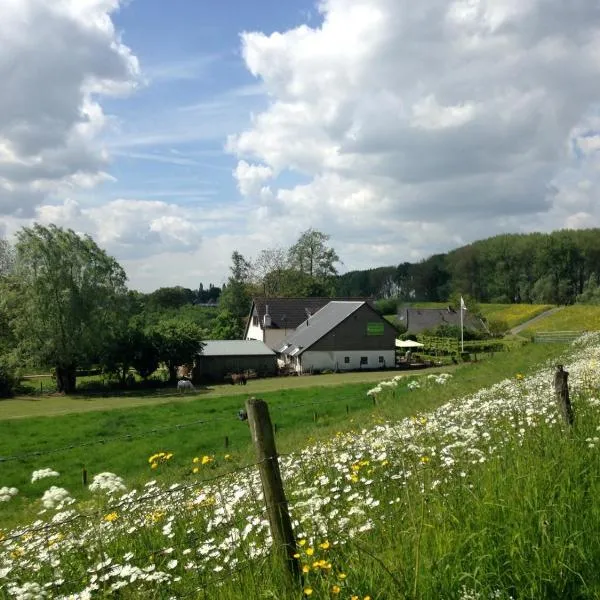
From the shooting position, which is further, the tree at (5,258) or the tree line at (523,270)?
the tree line at (523,270)

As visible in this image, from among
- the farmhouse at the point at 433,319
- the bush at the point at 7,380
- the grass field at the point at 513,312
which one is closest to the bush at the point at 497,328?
the farmhouse at the point at 433,319

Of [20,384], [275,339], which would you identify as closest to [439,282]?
[275,339]

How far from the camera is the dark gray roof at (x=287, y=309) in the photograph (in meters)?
77.4

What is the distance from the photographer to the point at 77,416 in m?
34.0

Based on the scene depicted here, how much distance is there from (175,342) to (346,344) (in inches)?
746

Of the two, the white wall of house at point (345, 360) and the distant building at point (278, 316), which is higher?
the distant building at point (278, 316)

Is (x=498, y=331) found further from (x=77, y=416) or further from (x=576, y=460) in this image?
(x=576, y=460)

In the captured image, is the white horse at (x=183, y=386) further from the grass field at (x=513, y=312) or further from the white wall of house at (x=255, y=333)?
the grass field at (x=513, y=312)

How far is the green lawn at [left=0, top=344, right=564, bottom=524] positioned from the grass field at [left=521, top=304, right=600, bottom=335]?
50763 millimetres

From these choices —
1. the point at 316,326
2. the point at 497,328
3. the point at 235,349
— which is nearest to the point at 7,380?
the point at 235,349

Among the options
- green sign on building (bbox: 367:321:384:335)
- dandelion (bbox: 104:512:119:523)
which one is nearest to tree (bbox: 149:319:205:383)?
green sign on building (bbox: 367:321:384:335)

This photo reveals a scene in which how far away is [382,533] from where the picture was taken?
439 cm

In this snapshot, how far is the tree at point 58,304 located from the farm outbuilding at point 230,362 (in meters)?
11.3

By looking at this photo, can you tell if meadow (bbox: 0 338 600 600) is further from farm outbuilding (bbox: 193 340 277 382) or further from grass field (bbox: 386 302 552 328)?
grass field (bbox: 386 302 552 328)
